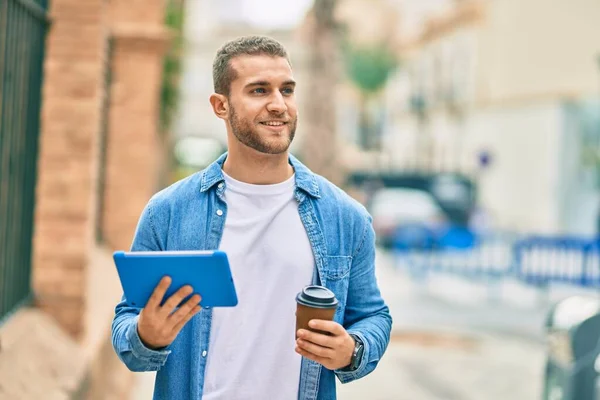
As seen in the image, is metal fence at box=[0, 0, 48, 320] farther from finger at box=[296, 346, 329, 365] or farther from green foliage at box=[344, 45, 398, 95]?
green foliage at box=[344, 45, 398, 95]

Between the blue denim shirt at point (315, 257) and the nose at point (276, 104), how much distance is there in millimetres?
250

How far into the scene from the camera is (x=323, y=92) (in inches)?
594

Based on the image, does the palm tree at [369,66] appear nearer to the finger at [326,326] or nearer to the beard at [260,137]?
the beard at [260,137]

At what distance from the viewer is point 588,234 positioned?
28.9 metres

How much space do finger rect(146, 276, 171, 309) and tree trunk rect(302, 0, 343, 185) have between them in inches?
510

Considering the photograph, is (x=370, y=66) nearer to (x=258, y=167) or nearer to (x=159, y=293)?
(x=258, y=167)

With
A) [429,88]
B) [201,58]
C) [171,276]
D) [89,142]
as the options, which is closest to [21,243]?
[89,142]

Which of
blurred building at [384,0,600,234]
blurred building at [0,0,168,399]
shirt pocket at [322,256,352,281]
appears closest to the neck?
shirt pocket at [322,256,352,281]

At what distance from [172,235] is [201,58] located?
60484 millimetres

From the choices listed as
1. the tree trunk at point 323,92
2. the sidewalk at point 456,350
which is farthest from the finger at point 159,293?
the tree trunk at point 323,92

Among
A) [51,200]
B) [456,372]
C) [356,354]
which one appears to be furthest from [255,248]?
[456,372]

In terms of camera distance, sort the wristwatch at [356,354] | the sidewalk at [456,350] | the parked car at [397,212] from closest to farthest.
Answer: the wristwatch at [356,354] < the sidewalk at [456,350] < the parked car at [397,212]

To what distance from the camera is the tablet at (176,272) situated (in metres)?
2.06

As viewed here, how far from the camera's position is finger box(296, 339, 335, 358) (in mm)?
2217
